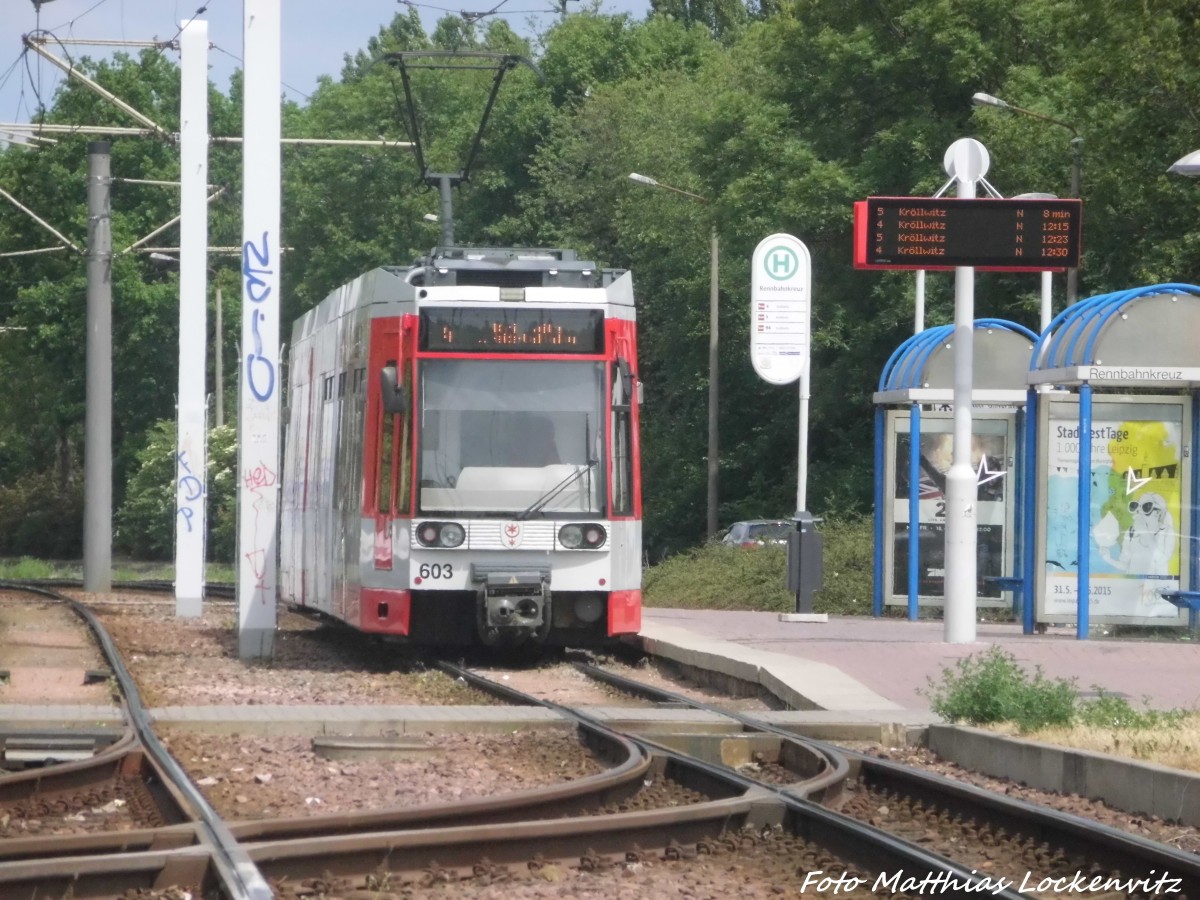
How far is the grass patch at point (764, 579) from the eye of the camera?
27750mm

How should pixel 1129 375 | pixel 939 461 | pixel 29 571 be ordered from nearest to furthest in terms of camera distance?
pixel 1129 375, pixel 939 461, pixel 29 571

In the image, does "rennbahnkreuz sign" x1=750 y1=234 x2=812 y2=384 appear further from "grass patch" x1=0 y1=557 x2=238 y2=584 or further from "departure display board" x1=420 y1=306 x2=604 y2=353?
"grass patch" x1=0 y1=557 x2=238 y2=584

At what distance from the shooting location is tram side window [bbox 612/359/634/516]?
15.6 metres

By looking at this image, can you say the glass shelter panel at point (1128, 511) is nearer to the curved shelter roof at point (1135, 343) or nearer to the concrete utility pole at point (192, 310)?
the curved shelter roof at point (1135, 343)

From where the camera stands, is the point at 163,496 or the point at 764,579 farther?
the point at 163,496

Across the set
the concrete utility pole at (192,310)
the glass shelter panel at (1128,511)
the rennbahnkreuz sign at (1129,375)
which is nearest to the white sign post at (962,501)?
the rennbahnkreuz sign at (1129,375)

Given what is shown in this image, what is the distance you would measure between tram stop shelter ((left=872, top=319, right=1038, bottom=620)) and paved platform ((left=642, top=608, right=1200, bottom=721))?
1.77m

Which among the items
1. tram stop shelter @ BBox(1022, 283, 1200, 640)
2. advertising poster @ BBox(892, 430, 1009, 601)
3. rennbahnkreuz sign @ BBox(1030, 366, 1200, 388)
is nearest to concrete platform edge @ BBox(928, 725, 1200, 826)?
rennbahnkreuz sign @ BBox(1030, 366, 1200, 388)

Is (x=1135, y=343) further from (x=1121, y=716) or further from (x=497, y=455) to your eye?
(x=1121, y=716)

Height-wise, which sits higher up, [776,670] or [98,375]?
[98,375]

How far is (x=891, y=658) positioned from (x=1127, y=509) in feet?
13.8

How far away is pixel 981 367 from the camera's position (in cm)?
2212

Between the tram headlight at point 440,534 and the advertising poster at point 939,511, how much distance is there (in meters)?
8.21

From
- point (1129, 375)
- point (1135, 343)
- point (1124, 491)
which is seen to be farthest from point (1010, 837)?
point (1124, 491)
